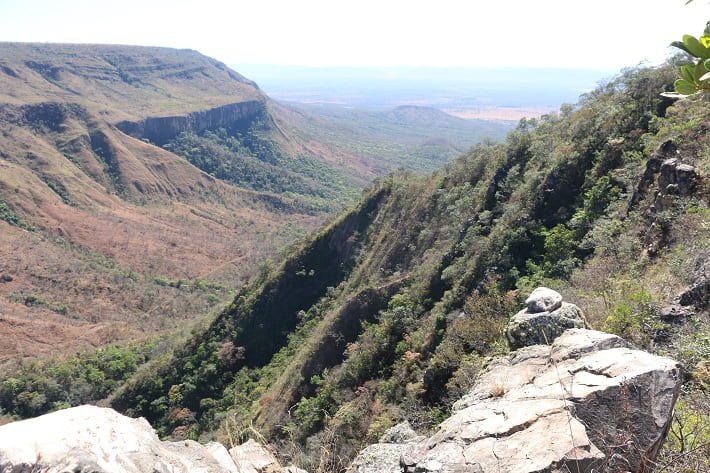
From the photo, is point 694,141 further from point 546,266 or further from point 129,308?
point 129,308

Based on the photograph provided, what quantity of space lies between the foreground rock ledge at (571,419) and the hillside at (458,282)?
46 centimetres

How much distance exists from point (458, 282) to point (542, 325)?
537 inches

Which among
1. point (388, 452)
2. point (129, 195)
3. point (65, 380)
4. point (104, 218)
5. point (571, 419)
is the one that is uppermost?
point (571, 419)

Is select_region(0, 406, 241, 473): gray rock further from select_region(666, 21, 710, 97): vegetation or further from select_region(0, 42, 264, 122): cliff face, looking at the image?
select_region(0, 42, 264, 122): cliff face

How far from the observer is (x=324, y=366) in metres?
26.4

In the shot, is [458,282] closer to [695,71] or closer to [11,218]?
[695,71]

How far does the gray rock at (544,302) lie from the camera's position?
9.04 metres

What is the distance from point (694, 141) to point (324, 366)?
20357 millimetres

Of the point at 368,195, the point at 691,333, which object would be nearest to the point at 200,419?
the point at 368,195

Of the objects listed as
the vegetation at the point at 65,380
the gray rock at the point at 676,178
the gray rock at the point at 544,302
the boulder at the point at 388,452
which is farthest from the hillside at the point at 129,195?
the gray rock at the point at 544,302

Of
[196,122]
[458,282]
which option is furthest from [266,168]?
[458,282]

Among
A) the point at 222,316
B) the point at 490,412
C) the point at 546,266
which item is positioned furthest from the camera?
the point at 222,316

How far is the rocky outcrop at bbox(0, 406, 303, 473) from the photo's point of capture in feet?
17.1

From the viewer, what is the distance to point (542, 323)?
28.3ft
